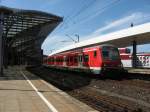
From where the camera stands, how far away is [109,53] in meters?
26.8

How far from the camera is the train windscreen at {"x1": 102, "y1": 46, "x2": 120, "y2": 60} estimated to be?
2639 cm

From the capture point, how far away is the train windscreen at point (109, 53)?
1039 inches

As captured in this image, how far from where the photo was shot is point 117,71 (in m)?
25.9

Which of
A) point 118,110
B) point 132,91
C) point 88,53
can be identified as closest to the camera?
point 118,110

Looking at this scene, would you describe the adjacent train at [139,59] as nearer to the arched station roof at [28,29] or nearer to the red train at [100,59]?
the arched station roof at [28,29]

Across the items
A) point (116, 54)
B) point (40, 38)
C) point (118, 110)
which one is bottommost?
point (118, 110)

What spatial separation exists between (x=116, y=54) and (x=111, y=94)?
31.6 feet

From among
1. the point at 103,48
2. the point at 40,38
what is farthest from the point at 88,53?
the point at 40,38

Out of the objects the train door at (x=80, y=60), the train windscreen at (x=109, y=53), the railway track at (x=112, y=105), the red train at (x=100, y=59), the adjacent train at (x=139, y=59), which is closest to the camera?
the railway track at (x=112, y=105)

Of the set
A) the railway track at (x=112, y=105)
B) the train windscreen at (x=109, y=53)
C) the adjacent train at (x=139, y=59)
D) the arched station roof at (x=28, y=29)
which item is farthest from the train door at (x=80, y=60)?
the arched station roof at (x=28, y=29)

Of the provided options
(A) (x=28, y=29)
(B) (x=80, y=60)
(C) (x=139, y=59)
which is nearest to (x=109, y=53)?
(B) (x=80, y=60)

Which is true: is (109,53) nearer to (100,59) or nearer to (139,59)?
(100,59)

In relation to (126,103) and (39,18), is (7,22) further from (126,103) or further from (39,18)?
(126,103)

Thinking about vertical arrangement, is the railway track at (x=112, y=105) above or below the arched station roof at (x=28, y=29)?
below
